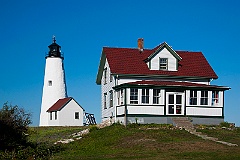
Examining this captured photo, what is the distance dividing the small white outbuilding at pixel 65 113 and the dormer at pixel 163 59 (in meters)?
20.2

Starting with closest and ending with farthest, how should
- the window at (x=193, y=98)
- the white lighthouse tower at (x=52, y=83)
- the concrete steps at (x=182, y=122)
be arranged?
the concrete steps at (x=182, y=122) < the window at (x=193, y=98) < the white lighthouse tower at (x=52, y=83)

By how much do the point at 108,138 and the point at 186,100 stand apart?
28.2ft

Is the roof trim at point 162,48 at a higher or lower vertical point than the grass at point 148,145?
higher

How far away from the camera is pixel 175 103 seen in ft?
122

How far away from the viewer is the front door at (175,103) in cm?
3709

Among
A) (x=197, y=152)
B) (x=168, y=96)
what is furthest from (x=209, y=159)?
(x=168, y=96)

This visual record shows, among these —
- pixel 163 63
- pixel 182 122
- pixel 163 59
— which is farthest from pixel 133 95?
pixel 163 59

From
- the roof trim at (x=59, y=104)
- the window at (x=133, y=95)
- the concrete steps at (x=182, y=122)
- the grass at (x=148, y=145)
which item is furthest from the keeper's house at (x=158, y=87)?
the roof trim at (x=59, y=104)

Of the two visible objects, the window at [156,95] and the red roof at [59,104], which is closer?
the window at [156,95]

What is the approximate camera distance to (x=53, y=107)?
193 ft

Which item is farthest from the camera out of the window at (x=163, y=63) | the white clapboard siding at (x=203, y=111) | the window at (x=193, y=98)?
the window at (x=163, y=63)

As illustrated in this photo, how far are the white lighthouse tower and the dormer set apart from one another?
22299 mm

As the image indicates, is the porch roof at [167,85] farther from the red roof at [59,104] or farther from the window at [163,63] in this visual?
the red roof at [59,104]

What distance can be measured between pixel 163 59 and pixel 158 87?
174 inches
